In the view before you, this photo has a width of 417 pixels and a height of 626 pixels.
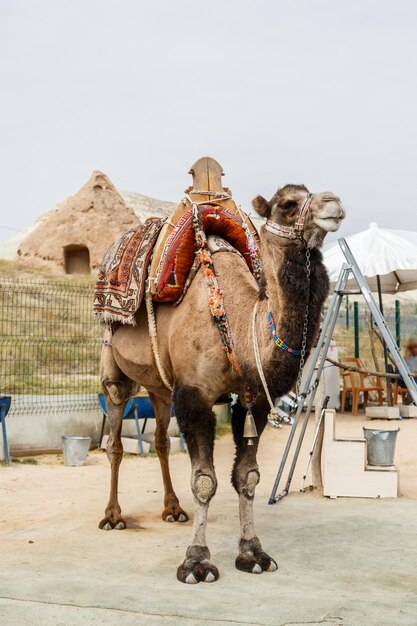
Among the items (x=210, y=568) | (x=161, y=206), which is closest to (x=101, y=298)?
(x=210, y=568)

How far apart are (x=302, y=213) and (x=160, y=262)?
1376 mm

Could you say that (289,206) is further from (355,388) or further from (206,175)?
(355,388)

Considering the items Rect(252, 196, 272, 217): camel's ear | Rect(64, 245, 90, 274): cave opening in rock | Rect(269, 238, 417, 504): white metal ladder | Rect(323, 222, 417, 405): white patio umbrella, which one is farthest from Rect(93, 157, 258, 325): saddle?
Rect(64, 245, 90, 274): cave opening in rock

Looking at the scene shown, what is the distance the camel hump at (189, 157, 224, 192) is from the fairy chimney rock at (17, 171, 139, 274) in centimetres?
2140

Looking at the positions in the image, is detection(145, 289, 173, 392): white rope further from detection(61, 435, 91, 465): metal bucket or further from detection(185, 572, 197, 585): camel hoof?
detection(61, 435, 91, 465): metal bucket

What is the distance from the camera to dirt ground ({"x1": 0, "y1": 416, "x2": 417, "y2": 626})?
3.80 metres

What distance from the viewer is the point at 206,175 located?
5777mm

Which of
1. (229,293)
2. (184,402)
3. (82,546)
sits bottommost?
(82,546)

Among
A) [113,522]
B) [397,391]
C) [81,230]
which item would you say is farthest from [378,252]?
[81,230]

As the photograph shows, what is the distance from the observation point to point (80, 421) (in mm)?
10562

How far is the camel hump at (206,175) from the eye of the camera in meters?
5.77

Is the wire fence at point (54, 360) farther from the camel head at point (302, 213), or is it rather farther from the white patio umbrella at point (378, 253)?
the camel head at point (302, 213)

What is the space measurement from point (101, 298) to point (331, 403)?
938 cm

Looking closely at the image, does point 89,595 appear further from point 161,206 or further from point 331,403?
point 161,206
